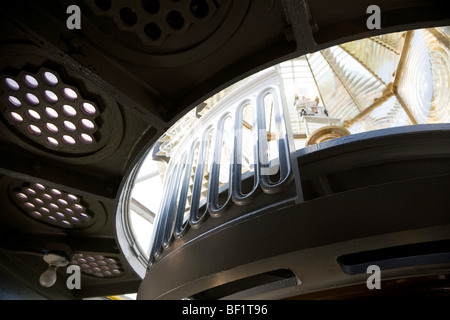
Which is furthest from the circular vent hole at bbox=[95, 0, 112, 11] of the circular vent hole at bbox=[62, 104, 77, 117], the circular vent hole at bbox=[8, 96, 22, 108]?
the circular vent hole at bbox=[8, 96, 22, 108]

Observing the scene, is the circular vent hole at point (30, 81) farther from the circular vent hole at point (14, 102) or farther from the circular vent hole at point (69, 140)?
the circular vent hole at point (69, 140)

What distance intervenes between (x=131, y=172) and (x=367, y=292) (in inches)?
74.9

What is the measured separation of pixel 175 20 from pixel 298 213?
1.16 metres

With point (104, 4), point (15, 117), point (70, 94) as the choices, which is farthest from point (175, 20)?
point (15, 117)

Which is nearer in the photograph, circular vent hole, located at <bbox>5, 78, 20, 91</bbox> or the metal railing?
circular vent hole, located at <bbox>5, 78, 20, 91</bbox>

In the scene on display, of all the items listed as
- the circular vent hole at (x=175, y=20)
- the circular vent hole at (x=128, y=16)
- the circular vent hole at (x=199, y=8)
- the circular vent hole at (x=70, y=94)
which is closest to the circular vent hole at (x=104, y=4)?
the circular vent hole at (x=128, y=16)

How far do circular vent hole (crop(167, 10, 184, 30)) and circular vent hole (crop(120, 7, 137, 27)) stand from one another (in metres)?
0.17

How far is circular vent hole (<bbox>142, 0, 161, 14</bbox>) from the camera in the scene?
62.4 inches

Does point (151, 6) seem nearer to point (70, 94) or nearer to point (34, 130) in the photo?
point (70, 94)

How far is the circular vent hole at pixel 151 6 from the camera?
158 centimetres

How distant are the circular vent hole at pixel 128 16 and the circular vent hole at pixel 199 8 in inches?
11.7

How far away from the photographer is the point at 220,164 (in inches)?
102

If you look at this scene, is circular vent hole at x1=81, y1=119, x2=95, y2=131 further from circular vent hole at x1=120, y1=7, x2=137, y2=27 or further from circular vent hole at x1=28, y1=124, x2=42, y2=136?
circular vent hole at x1=120, y1=7, x2=137, y2=27
